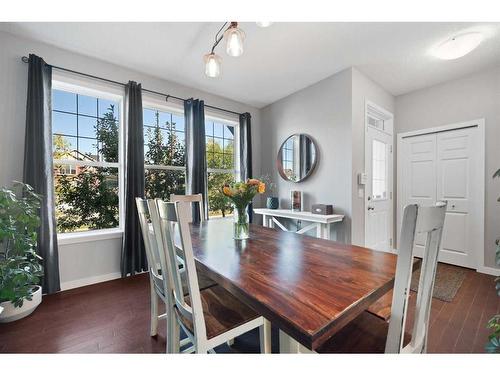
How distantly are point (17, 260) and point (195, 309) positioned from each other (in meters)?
1.99

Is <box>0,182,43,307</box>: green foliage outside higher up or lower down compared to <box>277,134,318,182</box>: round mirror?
lower down

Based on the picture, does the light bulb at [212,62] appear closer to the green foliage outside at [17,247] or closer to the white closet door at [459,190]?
the green foliage outside at [17,247]

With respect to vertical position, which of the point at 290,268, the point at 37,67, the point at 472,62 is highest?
the point at 472,62

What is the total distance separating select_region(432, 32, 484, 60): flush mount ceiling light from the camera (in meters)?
2.18

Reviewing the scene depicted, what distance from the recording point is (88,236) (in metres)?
2.62

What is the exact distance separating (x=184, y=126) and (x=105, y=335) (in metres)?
2.61

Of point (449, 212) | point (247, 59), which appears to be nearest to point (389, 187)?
point (449, 212)

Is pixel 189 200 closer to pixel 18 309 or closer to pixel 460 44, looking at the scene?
pixel 18 309

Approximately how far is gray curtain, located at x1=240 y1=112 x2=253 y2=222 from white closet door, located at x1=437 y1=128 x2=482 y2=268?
2.90 metres

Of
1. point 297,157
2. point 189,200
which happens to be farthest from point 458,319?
point 189,200

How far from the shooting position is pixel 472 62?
8.91 ft

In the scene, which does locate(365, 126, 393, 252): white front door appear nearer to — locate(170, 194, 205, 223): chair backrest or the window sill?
locate(170, 194, 205, 223): chair backrest

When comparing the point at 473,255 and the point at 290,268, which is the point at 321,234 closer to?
the point at 290,268

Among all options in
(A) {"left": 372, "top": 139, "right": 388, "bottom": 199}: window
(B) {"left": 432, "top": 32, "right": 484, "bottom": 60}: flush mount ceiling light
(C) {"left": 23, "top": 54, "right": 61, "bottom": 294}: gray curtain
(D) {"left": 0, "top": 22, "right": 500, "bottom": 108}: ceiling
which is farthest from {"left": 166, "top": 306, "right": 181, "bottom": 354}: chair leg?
(B) {"left": 432, "top": 32, "right": 484, "bottom": 60}: flush mount ceiling light
